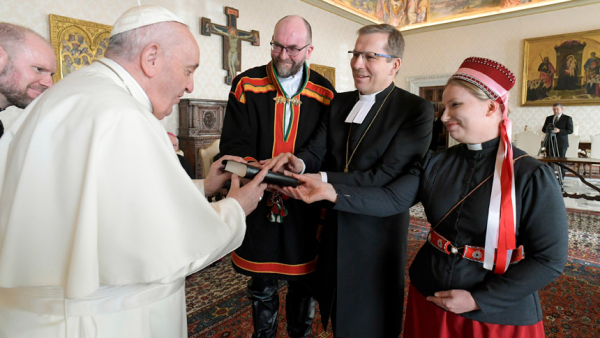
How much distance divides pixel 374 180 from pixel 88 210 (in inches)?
48.0

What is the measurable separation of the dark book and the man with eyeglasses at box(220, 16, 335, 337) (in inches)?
16.7

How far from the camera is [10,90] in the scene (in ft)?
7.02

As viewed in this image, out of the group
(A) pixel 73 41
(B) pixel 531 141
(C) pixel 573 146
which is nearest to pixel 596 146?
(C) pixel 573 146

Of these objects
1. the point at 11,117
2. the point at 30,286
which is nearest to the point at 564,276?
the point at 30,286

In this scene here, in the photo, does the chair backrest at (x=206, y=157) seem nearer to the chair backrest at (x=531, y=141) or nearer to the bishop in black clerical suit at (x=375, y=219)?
the bishop in black clerical suit at (x=375, y=219)

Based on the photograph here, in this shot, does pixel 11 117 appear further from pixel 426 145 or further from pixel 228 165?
pixel 426 145

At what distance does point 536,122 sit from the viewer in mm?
11000

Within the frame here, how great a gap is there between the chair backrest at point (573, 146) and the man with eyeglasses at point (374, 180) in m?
9.16

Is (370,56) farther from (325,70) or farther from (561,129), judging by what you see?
(561,129)

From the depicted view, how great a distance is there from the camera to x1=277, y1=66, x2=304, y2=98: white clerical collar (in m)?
2.25

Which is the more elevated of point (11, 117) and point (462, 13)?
point (462, 13)

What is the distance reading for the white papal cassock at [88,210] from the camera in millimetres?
1027

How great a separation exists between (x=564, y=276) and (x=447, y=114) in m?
3.59

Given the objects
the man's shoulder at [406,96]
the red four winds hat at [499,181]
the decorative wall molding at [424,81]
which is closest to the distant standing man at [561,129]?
the decorative wall molding at [424,81]
